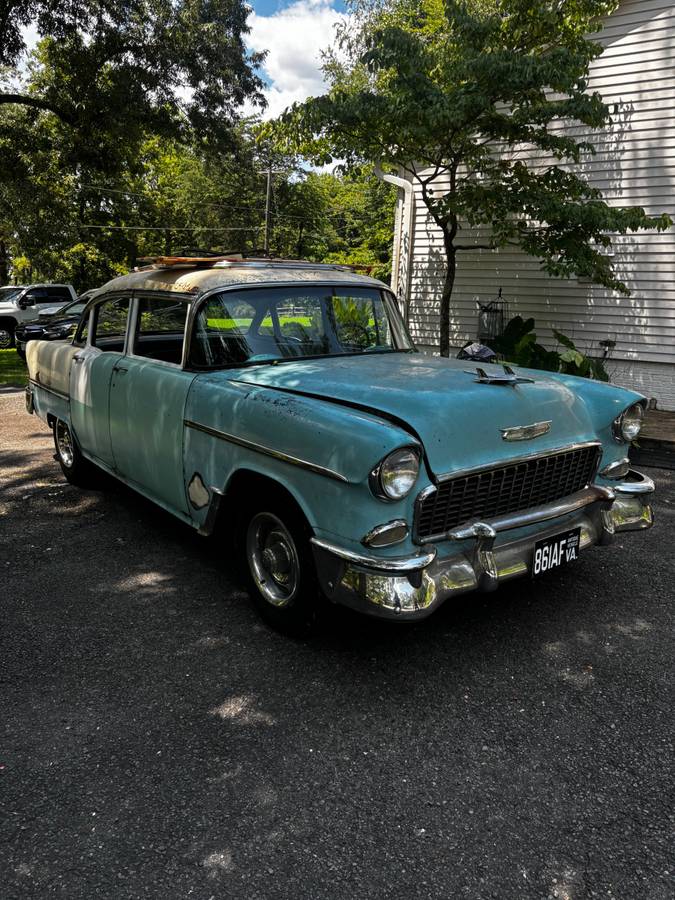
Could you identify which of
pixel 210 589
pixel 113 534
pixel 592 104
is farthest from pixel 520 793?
pixel 592 104

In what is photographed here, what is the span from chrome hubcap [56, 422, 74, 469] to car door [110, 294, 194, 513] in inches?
54.8

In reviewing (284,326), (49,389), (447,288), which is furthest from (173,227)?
(284,326)

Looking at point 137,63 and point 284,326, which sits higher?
point 137,63

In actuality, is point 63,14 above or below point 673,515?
above

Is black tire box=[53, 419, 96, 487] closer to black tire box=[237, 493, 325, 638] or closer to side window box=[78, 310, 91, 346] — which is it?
A: side window box=[78, 310, 91, 346]

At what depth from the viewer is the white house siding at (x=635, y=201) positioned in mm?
9102

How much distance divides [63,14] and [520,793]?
14914 mm

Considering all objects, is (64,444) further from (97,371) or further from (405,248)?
(405,248)

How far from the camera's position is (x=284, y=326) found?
4.04 meters

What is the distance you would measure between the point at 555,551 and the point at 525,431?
617 mm

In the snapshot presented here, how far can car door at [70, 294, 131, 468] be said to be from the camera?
4809 mm

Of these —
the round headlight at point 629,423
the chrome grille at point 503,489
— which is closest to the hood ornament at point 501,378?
the chrome grille at point 503,489

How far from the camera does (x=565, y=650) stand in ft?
10.8

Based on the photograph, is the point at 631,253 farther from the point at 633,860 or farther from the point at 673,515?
the point at 633,860
